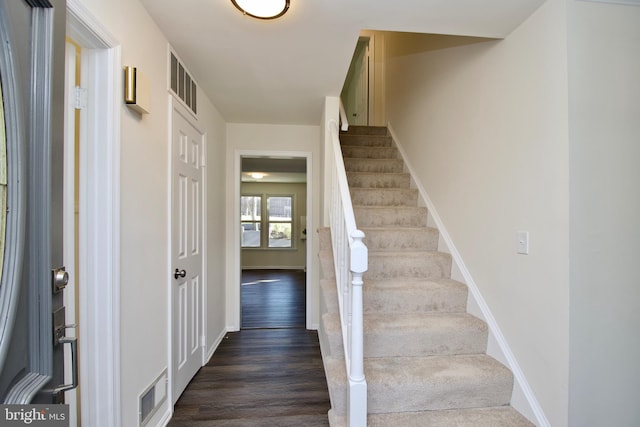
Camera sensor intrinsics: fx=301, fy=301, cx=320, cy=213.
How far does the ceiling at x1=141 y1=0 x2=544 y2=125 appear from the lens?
5.06 feet

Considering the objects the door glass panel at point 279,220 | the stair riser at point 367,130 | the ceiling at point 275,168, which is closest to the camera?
the stair riser at point 367,130

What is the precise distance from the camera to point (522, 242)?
1658 mm

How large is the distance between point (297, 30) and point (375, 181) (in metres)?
1.78

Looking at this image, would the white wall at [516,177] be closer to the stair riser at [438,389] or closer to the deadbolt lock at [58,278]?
the stair riser at [438,389]

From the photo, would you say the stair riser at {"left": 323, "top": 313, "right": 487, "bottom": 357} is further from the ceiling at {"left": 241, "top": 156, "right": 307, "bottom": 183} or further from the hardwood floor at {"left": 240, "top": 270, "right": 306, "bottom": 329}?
the ceiling at {"left": 241, "top": 156, "right": 307, "bottom": 183}

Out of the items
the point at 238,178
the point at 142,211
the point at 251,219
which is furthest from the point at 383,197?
the point at 251,219

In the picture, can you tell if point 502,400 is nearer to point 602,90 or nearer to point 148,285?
point 602,90

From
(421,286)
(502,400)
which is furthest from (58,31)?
(502,400)

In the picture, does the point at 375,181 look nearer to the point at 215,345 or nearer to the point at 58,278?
the point at 215,345

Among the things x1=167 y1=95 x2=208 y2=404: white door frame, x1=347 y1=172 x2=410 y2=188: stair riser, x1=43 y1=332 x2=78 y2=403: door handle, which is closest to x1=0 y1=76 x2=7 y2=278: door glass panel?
x1=43 y1=332 x2=78 y2=403: door handle

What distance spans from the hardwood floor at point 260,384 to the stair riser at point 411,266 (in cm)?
103

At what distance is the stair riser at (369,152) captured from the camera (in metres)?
3.56

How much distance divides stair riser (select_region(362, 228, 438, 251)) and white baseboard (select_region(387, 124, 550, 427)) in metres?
0.08

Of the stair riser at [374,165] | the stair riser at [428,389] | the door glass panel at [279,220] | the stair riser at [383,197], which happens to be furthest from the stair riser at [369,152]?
the door glass panel at [279,220]
